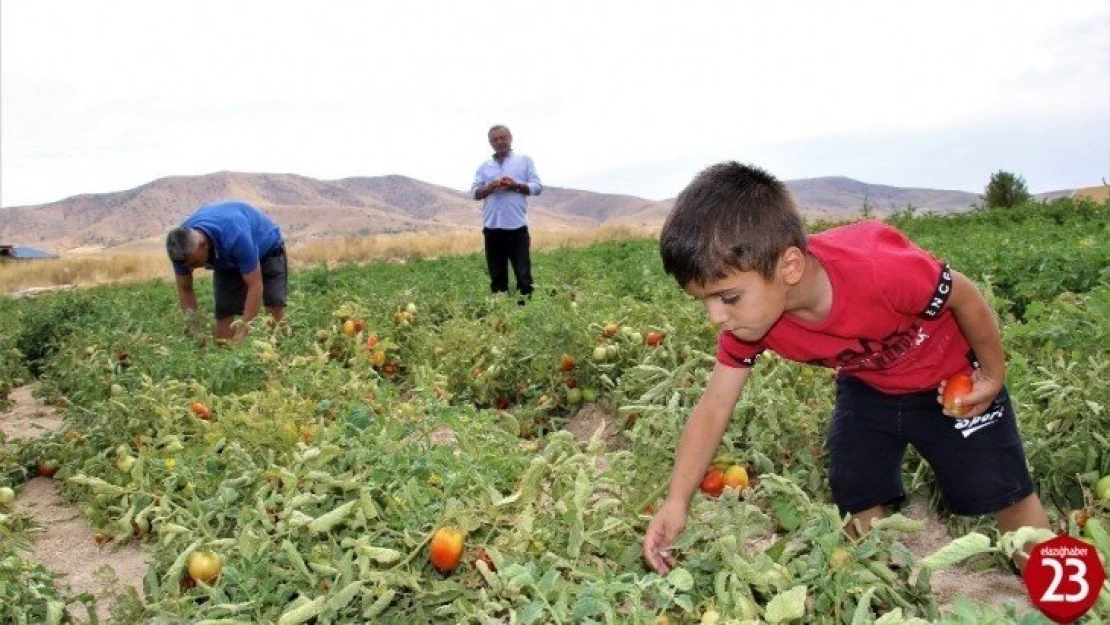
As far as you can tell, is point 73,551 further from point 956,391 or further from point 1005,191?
point 1005,191

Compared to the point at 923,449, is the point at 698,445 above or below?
above

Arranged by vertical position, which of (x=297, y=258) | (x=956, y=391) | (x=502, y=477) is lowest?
(x=297, y=258)

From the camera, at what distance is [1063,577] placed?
2.58ft

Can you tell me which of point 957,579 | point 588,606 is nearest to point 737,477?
point 957,579

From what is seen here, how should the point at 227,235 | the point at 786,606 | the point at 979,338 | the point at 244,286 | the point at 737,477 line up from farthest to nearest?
the point at 244,286 → the point at 227,235 → the point at 737,477 → the point at 979,338 → the point at 786,606

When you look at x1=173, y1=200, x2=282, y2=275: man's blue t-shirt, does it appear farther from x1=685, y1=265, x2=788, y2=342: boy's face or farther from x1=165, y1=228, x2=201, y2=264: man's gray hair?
x1=685, y1=265, x2=788, y2=342: boy's face

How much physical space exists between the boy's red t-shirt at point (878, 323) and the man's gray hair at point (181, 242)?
3.83m

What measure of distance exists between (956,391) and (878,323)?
30cm

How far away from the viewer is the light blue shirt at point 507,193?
7.66 m

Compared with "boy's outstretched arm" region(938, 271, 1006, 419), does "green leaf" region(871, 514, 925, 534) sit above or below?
below

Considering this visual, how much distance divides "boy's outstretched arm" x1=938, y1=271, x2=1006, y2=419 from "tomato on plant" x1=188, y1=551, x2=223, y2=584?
6.13 feet

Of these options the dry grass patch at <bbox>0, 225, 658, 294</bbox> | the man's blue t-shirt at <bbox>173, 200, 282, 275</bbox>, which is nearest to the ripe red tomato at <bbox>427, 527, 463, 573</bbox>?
the man's blue t-shirt at <bbox>173, 200, 282, 275</bbox>

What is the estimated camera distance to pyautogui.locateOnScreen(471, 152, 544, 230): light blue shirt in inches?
302

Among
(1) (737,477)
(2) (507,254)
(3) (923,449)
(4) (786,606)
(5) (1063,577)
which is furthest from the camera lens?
(2) (507,254)
